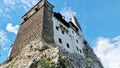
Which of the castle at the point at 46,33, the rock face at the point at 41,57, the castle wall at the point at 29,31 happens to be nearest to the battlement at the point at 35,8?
the castle at the point at 46,33

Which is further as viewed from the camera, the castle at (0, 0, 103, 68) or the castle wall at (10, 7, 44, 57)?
the castle wall at (10, 7, 44, 57)

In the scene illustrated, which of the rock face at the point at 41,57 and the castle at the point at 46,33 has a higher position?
the castle at the point at 46,33

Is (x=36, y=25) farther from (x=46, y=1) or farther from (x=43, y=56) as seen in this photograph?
(x=43, y=56)

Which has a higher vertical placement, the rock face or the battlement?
the battlement

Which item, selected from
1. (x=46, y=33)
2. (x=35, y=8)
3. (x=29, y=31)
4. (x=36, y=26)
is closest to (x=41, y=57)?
(x=46, y=33)

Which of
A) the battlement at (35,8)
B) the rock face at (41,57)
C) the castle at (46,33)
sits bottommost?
the rock face at (41,57)

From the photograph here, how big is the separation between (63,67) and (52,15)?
39.0 feet

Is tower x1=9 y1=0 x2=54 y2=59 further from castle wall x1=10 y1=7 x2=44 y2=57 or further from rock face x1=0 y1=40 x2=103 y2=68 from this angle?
rock face x1=0 y1=40 x2=103 y2=68

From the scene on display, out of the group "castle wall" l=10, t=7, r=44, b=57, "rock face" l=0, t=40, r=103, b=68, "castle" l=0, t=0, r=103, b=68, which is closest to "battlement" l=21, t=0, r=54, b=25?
"castle" l=0, t=0, r=103, b=68

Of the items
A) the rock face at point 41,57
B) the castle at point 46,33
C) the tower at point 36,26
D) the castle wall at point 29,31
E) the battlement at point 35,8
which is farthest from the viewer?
the battlement at point 35,8

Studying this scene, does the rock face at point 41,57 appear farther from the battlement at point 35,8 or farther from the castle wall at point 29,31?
the battlement at point 35,8

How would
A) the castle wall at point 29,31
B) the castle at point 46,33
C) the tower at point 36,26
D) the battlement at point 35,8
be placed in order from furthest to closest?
1. the battlement at point 35,8
2. the castle wall at point 29,31
3. the tower at point 36,26
4. the castle at point 46,33

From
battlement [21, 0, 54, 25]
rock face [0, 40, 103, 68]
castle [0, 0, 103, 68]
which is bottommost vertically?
rock face [0, 40, 103, 68]

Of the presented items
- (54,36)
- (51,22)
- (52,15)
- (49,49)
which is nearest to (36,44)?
(49,49)
